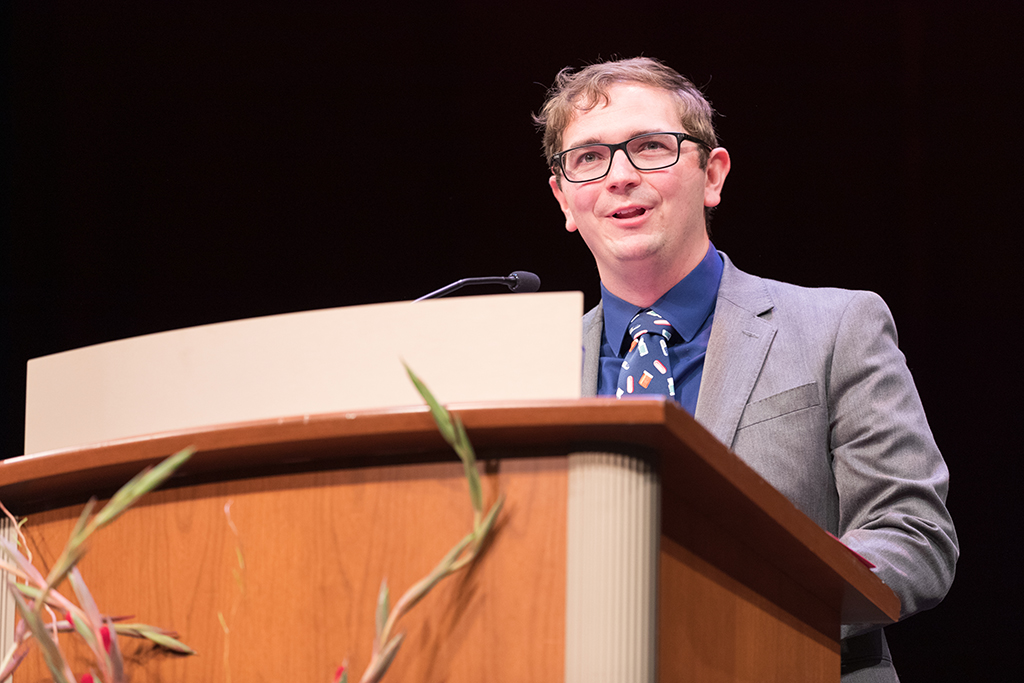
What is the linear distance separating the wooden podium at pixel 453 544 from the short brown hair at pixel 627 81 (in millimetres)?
1350

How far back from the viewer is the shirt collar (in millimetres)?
1999

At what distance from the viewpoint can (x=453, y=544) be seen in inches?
30.4

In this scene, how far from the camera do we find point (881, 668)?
1478 millimetres

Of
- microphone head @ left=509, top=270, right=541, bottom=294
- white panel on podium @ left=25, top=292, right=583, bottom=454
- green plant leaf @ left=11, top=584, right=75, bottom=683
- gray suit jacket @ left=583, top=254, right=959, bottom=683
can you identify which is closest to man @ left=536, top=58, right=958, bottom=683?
gray suit jacket @ left=583, top=254, right=959, bottom=683

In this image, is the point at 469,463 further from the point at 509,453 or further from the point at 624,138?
the point at 624,138

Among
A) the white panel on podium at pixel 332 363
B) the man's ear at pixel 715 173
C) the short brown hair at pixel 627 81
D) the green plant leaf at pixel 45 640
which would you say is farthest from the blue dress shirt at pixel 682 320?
the green plant leaf at pixel 45 640

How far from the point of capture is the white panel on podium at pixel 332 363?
0.78 m

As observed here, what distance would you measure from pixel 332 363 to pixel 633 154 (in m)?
1.33

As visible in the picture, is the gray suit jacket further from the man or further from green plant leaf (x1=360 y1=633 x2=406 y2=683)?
green plant leaf (x1=360 y1=633 x2=406 y2=683)

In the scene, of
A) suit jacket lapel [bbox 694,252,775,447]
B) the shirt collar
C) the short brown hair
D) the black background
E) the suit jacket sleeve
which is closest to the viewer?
the suit jacket sleeve

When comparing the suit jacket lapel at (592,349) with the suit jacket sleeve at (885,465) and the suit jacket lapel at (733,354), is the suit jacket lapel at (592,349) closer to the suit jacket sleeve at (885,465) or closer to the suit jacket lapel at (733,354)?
the suit jacket lapel at (733,354)

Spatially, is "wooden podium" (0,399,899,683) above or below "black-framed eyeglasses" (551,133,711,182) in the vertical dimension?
A: below

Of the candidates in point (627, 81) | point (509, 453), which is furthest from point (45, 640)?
point (627, 81)

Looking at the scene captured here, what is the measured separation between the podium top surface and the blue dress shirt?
95 cm
